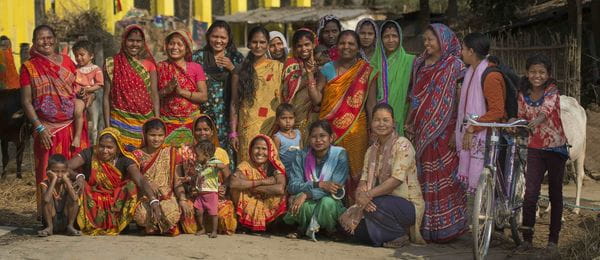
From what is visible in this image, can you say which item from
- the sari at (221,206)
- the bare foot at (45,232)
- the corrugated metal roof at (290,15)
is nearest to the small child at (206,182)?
the sari at (221,206)

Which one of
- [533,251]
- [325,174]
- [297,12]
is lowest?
[533,251]

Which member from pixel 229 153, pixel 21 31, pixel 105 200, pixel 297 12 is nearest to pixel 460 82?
pixel 229 153

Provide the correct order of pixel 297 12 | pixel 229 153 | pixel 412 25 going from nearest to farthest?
1. pixel 229 153
2. pixel 412 25
3. pixel 297 12

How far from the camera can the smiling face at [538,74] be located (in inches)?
257

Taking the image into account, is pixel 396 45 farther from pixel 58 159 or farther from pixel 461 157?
pixel 58 159

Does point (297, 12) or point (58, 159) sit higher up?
point (297, 12)

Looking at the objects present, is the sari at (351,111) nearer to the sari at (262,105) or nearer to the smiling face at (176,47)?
the sari at (262,105)

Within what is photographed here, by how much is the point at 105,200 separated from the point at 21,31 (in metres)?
14.2

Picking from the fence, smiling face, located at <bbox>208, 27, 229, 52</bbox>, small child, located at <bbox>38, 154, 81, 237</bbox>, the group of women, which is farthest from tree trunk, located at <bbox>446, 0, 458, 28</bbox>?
small child, located at <bbox>38, 154, 81, 237</bbox>

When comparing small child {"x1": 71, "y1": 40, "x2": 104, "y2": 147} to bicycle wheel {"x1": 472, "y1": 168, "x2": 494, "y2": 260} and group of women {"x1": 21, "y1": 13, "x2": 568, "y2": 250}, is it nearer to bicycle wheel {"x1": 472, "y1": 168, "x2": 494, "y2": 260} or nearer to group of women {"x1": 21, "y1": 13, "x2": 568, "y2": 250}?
group of women {"x1": 21, "y1": 13, "x2": 568, "y2": 250}

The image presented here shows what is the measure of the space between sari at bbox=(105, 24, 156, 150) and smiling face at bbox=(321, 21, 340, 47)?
1652 millimetres

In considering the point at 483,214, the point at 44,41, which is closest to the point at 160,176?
the point at 44,41

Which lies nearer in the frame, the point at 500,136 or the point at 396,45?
the point at 500,136

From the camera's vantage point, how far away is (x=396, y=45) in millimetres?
7305
